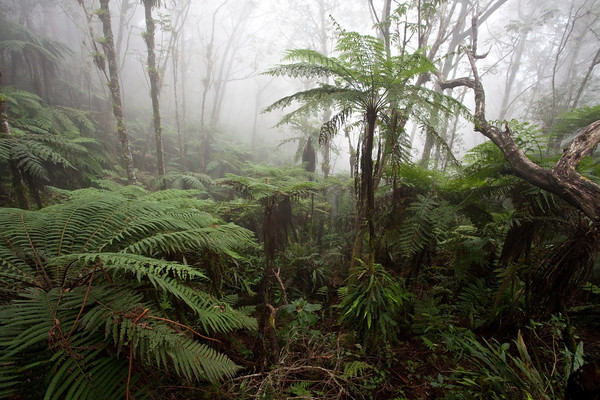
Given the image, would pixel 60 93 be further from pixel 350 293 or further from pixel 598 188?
pixel 598 188

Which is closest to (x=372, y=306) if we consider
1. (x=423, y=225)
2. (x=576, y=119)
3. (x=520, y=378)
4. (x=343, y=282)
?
(x=343, y=282)

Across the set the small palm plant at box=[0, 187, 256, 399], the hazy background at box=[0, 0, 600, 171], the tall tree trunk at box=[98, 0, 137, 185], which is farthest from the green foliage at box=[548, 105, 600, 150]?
the tall tree trunk at box=[98, 0, 137, 185]

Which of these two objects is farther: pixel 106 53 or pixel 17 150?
pixel 106 53

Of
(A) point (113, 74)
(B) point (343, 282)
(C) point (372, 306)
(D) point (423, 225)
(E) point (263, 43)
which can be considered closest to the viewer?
(C) point (372, 306)

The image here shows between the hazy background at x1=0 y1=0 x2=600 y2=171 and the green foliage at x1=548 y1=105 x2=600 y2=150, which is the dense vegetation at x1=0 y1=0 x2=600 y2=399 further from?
the hazy background at x1=0 y1=0 x2=600 y2=171

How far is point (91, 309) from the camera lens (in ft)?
3.92

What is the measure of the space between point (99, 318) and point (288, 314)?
2201 millimetres

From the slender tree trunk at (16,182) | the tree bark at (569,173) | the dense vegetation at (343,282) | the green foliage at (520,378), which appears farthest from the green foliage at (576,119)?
the slender tree trunk at (16,182)

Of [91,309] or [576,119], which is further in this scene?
[576,119]

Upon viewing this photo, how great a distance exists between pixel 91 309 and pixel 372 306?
2122 millimetres

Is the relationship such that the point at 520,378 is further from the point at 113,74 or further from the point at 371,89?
the point at 113,74

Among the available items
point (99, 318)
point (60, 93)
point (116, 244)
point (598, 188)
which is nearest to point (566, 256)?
point (598, 188)

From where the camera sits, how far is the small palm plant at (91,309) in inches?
39.0

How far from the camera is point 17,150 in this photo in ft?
10.8
